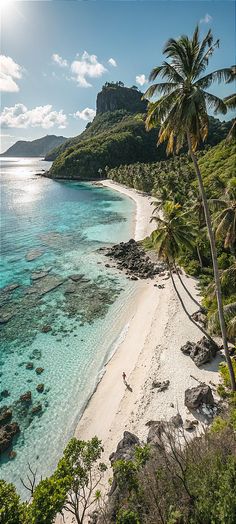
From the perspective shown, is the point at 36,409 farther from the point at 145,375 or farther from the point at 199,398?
the point at 199,398

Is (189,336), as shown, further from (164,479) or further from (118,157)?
(118,157)

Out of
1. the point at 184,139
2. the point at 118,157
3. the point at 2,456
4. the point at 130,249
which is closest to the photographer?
the point at 184,139

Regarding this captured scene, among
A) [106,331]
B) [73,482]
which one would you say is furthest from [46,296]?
[73,482]

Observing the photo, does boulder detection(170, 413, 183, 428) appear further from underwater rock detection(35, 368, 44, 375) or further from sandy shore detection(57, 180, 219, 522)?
underwater rock detection(35, 368, 44, 375)

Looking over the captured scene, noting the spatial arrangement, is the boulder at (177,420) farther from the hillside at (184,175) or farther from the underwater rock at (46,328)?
A: the hillside at (184,175)

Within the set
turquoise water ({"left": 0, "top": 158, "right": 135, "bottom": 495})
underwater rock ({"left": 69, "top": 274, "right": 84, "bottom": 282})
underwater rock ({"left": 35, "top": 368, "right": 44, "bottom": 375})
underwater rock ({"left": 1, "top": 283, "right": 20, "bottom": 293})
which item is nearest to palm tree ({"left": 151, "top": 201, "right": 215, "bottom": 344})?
turquoise water ({"left": 0, "top": 158, "right": 135, "bottom": 495})

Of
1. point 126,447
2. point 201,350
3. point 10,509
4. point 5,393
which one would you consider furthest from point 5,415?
point 201,350
